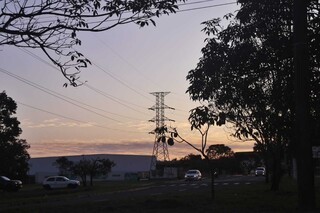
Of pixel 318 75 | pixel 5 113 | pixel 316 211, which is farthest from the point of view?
pixel 5 113

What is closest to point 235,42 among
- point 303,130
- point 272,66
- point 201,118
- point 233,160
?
point 272,66

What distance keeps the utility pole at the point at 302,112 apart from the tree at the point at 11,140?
6669cm

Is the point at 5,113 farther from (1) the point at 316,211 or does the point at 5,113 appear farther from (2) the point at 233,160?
(2) the point at 233,160


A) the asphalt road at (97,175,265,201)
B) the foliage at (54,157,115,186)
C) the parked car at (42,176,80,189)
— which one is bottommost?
the asphalt road at (97,175,265,201)

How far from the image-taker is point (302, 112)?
13.5 m

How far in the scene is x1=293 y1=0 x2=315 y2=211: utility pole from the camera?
1341cm

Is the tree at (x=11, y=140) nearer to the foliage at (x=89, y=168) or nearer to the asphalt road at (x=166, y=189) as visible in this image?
the foliage at (x=89, y=168)

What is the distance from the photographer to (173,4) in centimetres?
1048

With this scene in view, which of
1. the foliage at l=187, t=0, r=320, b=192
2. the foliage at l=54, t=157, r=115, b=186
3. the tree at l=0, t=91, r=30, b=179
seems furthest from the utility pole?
the tree at l=0, t=91, r=30, b=179

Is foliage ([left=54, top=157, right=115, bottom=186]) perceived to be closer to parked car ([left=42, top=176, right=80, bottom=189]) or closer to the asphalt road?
parked car ([left=42, top=176, right=80, bottom=189])

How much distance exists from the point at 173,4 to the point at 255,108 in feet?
34.6

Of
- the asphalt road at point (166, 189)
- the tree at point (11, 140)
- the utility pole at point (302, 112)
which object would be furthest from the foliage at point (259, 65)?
the tree at point (11, 140)

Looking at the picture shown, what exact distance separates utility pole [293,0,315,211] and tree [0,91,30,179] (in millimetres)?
66689

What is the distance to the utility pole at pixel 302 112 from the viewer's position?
44.0ft
